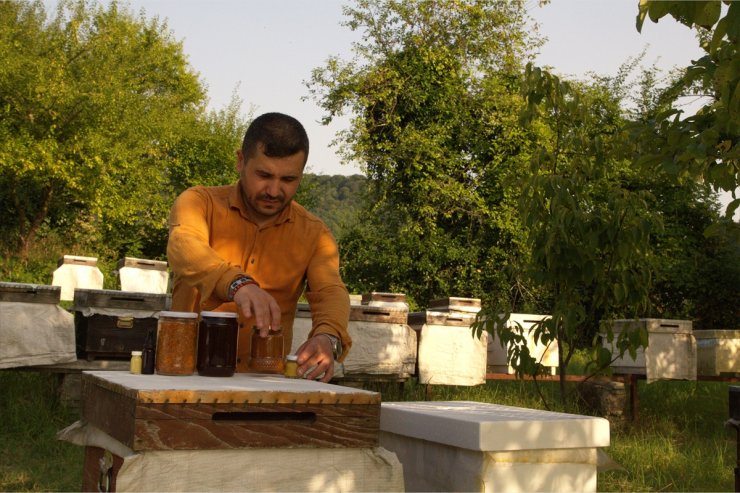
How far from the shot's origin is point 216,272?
2902mm

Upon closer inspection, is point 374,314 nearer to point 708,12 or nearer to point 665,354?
point 665,354

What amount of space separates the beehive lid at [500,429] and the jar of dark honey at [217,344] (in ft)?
2.18

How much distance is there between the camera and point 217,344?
275 cm

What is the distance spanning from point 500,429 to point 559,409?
6433 mm

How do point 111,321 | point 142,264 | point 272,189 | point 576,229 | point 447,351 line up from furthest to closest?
point 142,264 < point 447,351 < point 111,321 < point 576,229 < point 272,189

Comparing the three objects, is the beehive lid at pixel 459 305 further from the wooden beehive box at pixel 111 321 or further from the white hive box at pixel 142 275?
the white hive box at pixel 142 275

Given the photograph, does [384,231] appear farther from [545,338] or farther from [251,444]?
[251,444]

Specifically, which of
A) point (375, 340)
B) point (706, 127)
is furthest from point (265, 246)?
point (375, 340)

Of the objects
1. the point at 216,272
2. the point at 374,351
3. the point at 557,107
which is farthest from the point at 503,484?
the point at 374,351

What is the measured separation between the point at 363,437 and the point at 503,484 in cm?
49

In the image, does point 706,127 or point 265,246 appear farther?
point 706,127

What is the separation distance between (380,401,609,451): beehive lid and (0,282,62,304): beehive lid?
4772 millimetres

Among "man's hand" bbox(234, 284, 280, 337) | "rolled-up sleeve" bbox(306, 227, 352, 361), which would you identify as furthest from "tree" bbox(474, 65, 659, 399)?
"man's hand" bbox(234, 284, 280, 337)

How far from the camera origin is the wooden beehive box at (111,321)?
7305 millimetres
